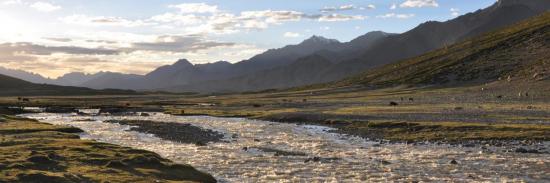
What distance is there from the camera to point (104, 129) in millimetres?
71812

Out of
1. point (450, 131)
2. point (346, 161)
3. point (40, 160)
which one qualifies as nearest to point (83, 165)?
point (40, 160)

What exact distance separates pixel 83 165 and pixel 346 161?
18231 mm

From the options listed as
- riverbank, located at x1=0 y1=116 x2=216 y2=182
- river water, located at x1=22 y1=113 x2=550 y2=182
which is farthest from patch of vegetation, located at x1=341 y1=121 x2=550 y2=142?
riverbank, located at x1=0 y1=116 x2=216 y2=182

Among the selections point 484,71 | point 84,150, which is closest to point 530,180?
point 84,150

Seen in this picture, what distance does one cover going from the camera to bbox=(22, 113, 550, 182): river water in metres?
32.7

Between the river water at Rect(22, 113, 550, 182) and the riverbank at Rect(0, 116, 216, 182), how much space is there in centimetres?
287

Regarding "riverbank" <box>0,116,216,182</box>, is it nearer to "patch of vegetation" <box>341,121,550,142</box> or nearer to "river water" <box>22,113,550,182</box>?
"river water" <box>22,113,550,182</box>

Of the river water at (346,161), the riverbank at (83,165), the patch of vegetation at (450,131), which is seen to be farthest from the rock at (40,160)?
the patch of vegetation at (450,131)

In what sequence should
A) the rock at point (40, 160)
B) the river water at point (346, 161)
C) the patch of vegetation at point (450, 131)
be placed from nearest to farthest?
the river water at point (346, 161), the rock at point (40, 160), the patch of vegetation at point (450, 131)

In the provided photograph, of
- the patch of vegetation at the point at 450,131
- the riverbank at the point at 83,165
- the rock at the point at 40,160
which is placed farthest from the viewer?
the patch of vegetation at the point at 450,131

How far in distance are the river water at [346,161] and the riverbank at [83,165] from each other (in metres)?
2.87

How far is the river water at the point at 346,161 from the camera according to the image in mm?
32688

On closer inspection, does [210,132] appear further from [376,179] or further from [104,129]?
[376,179]

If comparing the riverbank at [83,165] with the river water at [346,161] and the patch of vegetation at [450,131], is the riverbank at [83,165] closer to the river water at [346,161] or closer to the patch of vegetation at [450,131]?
the river water at [346,161]
